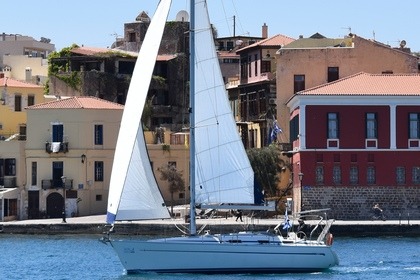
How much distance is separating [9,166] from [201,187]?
36.4m

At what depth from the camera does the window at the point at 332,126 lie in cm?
7794

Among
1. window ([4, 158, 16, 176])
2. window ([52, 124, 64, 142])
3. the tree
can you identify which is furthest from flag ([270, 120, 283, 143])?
window ([4, 158, 16, 176])

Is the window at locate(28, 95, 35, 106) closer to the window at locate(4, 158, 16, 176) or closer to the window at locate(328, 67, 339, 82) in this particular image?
the window at locate(4, 158, 16, 176)

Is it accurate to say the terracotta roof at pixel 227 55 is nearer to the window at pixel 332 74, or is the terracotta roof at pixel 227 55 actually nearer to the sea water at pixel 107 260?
the window at pixel 332 74

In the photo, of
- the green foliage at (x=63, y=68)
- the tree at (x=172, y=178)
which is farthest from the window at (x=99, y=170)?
the green foliage at (x=63, y=68)

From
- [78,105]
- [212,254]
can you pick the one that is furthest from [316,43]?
[212,254]

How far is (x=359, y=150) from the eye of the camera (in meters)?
77.9

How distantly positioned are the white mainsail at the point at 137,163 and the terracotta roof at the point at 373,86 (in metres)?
25.4

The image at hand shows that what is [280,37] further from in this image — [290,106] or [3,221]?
[3,221]

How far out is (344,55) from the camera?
88375 mm

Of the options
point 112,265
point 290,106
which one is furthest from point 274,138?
point 112,265

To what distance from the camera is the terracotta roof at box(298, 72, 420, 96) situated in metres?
77.6

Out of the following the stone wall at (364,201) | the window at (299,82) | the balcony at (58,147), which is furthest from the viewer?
the window at (299,82)

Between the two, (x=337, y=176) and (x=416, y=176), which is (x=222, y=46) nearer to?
(x=337, y=176)
